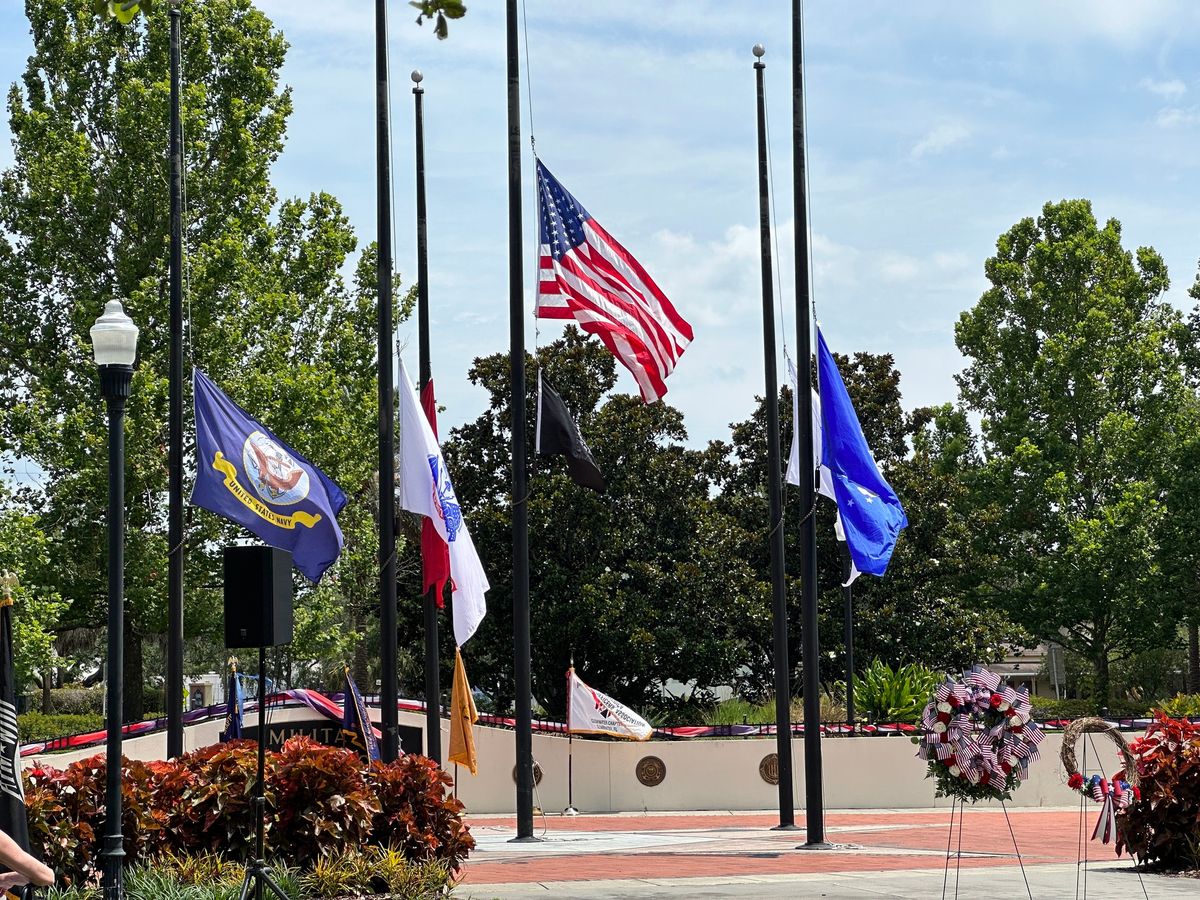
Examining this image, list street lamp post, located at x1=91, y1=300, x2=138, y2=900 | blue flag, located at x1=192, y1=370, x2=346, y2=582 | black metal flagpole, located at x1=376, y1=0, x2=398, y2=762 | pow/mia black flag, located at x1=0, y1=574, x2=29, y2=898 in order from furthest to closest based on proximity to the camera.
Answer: black metal flagpole, located at x1=376, y1=0, x2=398, y2=762
blue flag, located at x1=192, y1=370, x2=346, y2=582
street lamp post, located at x1=91, y1=300, x2=138, y2=900
pow/mia black flag, located at x1=0, y1=574, x2=29, y2=898

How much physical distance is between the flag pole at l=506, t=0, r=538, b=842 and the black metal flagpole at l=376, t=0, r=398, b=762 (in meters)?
1.64

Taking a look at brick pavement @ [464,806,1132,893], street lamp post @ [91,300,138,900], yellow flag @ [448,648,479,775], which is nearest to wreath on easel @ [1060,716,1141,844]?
brick pavement @ [464,806,1132,893]

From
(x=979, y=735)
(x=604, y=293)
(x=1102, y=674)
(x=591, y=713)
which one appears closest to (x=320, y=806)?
(x=979, y=735)

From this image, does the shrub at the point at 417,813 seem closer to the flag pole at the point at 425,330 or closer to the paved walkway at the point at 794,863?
the paved walkway at the point at 794,863

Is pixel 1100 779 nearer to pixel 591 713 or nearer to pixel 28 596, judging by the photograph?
pixel 591 713

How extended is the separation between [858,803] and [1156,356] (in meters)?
23.5

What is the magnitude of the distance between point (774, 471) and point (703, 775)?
1122 centimetres

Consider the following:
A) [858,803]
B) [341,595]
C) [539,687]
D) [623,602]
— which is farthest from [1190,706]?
[341,595]

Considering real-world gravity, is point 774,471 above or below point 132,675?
above

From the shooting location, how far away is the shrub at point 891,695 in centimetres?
3144

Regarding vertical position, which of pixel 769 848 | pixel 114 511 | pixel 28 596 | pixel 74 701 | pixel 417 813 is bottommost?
pixel 74 701

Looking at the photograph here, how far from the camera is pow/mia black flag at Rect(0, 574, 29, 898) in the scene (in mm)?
8367

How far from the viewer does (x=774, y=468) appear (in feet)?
66.3

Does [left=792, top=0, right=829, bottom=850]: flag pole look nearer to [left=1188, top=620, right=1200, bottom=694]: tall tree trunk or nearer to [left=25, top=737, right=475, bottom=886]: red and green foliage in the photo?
[left=25, top=737, right=475, bottom=886]: red and green foliage
